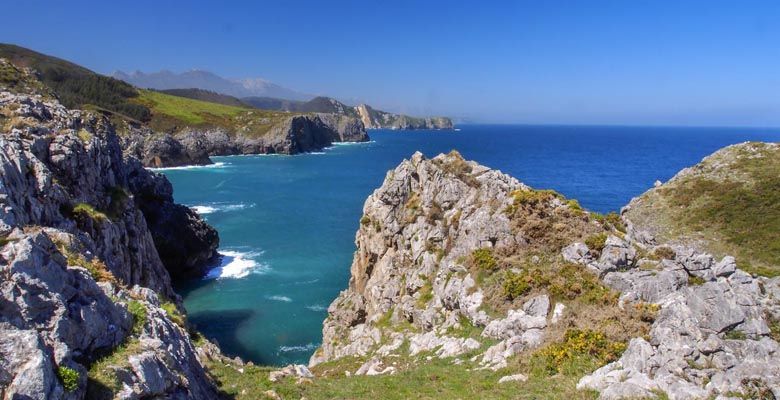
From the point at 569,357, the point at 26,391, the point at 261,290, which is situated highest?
the point at 26,391

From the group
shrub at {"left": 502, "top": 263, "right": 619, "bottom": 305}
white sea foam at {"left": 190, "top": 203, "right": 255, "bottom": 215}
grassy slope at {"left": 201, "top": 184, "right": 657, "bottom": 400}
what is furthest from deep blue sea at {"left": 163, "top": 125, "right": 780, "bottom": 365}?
shrub at {"left": 502, "top": 263, "right": 619, "bottom": 305}

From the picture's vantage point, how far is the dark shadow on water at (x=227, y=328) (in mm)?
44469

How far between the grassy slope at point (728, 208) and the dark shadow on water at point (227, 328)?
4560 centimetres

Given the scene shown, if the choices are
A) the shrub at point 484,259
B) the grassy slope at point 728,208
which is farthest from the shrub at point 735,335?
the grassy slope at point 728,208

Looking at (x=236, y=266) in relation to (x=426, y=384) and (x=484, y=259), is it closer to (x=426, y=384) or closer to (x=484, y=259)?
(x=484, y=259)

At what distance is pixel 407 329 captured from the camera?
A: 3253 cm

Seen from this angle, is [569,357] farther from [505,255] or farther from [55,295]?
[55,295]

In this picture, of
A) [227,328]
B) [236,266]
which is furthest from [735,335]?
[236,266]

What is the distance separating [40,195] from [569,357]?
94.5ft

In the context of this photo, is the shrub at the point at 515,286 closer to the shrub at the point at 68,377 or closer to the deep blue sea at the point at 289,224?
the shrub at the point at 68,377

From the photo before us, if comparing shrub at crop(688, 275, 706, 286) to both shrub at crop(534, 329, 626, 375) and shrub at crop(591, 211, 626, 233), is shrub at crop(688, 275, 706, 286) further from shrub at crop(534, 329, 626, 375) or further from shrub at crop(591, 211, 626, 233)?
shrub at crop(534, 329, 626, 375)

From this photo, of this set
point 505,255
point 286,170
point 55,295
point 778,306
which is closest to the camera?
point 55,295

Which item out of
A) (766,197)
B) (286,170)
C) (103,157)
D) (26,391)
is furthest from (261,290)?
(286,170)

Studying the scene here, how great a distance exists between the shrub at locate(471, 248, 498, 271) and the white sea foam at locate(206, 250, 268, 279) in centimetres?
4150
